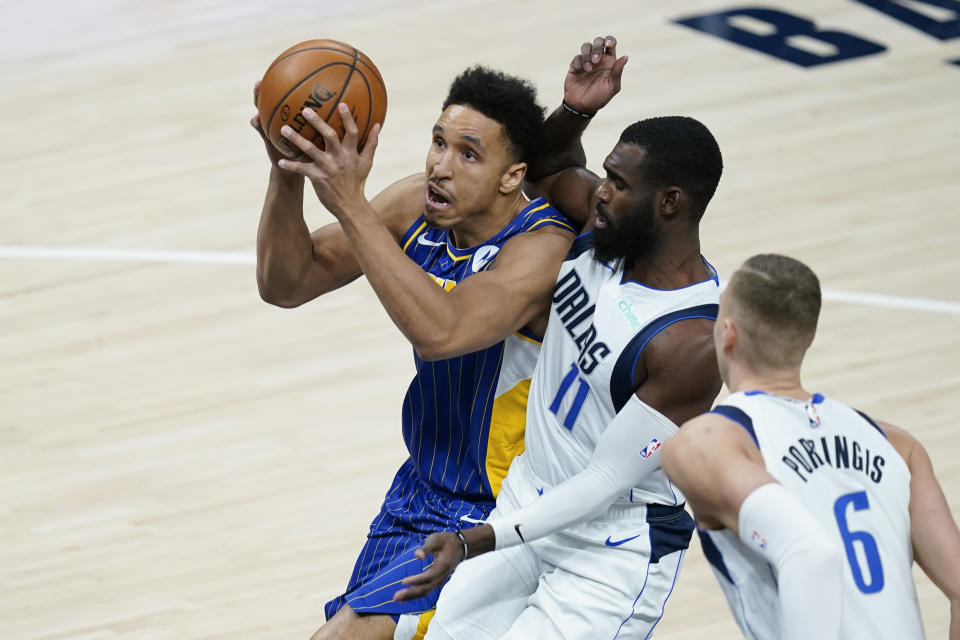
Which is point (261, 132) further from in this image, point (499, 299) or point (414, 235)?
point (499, 299)

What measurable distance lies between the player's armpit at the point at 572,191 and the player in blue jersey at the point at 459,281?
0.26 feet

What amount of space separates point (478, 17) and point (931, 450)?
22.6 feet

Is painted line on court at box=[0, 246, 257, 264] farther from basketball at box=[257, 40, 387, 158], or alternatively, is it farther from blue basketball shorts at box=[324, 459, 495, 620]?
basketball at box=[257, 40, 387, 158]

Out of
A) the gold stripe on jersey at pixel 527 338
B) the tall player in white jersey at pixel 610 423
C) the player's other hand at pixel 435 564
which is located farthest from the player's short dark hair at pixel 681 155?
the player's other hand at pixel 435 564

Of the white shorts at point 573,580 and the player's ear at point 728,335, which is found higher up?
the player's ear at point 728,335

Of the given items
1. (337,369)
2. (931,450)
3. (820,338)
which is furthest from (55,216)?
(931,450)

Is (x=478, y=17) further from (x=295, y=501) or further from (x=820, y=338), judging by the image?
(x=295, y=501)

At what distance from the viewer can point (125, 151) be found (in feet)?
34.5

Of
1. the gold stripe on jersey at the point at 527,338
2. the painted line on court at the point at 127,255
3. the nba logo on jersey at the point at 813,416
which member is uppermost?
the nba logo on jersey at the point at 813,416

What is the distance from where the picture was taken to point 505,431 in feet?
14.2

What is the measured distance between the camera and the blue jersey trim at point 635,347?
12.8 ft

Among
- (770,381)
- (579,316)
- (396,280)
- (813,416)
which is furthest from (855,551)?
(396,280)

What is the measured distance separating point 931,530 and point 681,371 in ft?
2.74

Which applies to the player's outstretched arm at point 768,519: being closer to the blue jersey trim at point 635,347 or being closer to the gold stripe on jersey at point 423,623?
the blue jersey trim at point 635,347
